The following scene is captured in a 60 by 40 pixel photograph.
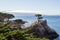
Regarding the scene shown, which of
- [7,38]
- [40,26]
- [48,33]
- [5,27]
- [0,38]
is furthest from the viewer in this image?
[48,33]

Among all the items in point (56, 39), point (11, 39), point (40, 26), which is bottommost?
point (56, 39)

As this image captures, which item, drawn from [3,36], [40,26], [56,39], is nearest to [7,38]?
[3,36]

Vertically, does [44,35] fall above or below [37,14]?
below

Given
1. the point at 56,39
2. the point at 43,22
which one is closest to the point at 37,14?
the point at 43,22

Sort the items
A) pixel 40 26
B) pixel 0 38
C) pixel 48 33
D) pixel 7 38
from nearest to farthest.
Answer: pixel 0 38
pixel 7 38
pixel 40 26
pixel 48 33

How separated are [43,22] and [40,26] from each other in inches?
47.4

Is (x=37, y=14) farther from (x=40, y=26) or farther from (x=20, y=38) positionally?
(x=20, y=38)

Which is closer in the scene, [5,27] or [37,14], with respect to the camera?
[5,27]

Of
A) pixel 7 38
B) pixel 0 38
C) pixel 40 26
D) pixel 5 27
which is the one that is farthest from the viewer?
pixel 40 26

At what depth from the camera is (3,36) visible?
11719 millimetres

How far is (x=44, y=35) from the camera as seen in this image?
118 feet

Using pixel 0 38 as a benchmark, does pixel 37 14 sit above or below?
below

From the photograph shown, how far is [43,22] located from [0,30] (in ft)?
76.2

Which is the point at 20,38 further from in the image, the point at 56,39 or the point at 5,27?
the point at 56,39
